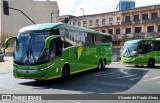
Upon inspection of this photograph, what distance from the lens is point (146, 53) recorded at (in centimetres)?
2722

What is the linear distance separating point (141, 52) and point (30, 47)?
15326mm

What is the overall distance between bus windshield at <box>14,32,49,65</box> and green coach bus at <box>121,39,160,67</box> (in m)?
14.1

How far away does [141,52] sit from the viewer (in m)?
26.8

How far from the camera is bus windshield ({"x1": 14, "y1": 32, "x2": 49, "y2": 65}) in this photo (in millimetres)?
13927

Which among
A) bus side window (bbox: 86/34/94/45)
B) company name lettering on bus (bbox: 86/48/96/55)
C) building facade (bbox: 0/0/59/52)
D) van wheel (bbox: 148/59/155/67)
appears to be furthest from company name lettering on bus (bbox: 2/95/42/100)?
building facade (bbox: 0/0/59/52)

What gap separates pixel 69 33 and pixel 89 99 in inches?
276

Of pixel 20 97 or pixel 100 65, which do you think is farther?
pixel 100 65

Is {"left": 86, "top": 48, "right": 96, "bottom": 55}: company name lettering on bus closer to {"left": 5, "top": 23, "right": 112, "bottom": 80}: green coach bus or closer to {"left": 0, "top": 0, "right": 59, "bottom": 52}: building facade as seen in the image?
{"left": 5, "top": 23, "right": 112, "bottom": 80}: green coach bus

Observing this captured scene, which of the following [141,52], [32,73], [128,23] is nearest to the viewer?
[32,73]

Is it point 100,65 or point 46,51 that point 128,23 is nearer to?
point 100,65

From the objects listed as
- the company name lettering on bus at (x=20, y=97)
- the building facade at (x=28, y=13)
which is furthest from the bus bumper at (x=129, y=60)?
the building facade at (x=28, y=13)

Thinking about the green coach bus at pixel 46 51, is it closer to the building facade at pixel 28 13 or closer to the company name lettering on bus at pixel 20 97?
the company name lettering on bus at pixel 20 97

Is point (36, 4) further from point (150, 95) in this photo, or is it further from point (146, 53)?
point (150, 95)

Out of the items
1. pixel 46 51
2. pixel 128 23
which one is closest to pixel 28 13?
pixel 128 23
